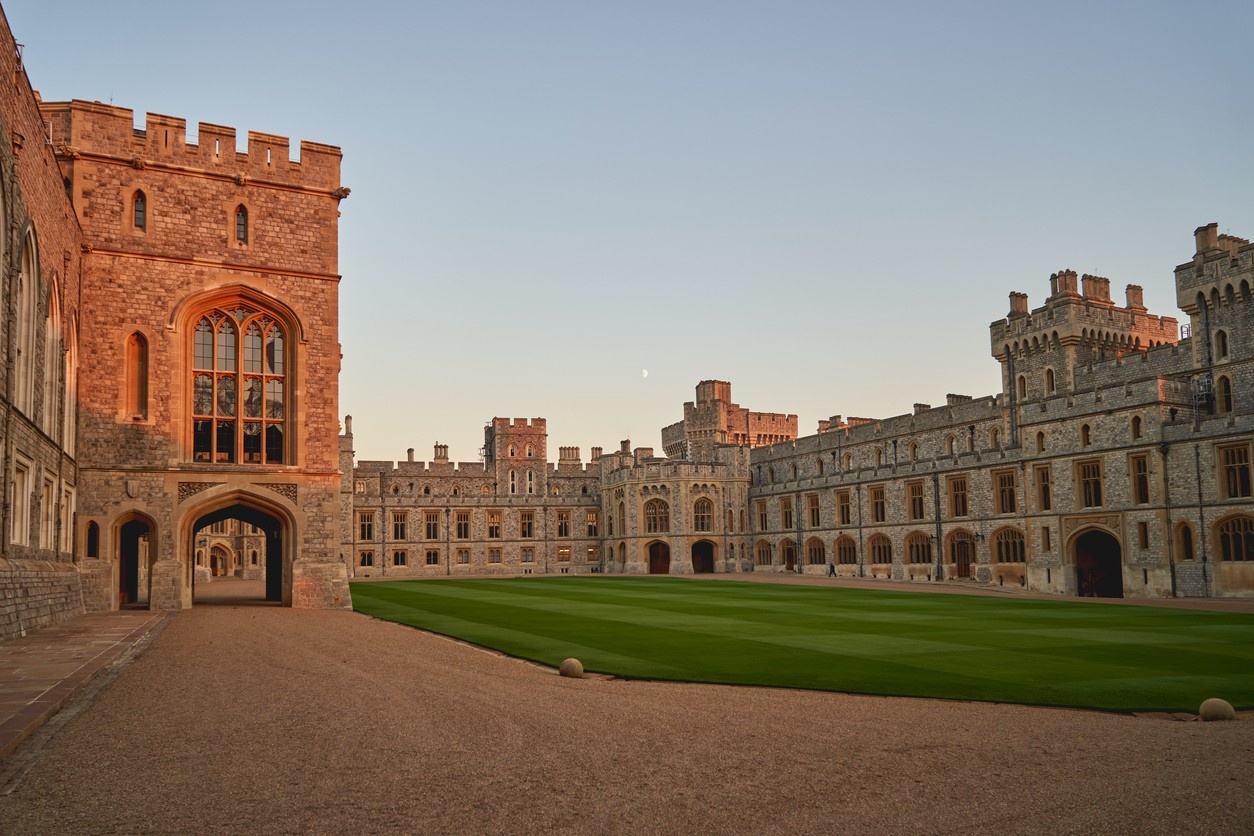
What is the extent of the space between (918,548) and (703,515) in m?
17.9

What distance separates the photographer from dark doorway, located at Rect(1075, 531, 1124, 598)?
37.5 m

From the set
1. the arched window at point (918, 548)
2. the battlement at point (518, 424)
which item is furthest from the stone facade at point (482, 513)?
the arched window at point (918, 548)

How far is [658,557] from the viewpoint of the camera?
65.0m

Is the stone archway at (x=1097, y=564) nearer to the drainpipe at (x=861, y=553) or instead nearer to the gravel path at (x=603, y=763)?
the drainpipe at (x=861, y=553)

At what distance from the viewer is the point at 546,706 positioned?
34.1 feet

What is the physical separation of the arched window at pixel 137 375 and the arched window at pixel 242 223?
11.3ft

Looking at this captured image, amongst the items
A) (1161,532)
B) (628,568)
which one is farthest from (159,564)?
(628,568)

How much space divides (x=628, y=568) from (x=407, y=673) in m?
52.0

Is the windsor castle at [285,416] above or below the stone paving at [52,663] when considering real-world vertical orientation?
above

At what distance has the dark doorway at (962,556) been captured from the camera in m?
45.5

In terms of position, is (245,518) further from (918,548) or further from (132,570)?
(918,548)

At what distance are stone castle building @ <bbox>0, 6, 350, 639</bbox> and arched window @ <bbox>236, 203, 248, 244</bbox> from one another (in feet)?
0.12

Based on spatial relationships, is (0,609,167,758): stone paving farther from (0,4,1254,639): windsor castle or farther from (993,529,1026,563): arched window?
(993,529,1026,563): arched window

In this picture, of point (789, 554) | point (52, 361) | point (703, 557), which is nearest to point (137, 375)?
point (52, 361)
